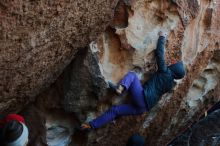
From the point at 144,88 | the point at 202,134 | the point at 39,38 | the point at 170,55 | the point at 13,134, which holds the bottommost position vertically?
the point at 202,134

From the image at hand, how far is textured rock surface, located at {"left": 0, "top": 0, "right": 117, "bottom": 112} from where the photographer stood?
131 inches

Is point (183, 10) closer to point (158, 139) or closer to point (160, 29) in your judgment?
point (160, 29)

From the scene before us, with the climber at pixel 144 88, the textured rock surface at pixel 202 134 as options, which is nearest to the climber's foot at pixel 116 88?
the climber at pixel 144 88

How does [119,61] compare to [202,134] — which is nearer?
[119,61]

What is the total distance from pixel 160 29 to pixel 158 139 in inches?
66.7

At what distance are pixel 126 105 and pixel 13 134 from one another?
1.64m

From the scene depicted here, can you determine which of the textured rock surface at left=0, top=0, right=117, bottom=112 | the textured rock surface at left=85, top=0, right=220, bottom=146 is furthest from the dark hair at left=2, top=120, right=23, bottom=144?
the textured rock surface at left=85, top=0, right=220, bottom=146

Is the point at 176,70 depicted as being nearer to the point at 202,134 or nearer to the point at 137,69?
the point at 137,69

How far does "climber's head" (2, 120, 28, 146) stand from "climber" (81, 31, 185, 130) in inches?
46.2

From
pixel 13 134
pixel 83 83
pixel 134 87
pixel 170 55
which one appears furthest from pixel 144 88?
pixel 13 134

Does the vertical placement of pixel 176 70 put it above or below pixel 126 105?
above

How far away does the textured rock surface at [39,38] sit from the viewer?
333 cm

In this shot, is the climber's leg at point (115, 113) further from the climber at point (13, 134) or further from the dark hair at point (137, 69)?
the climber at point (13, 134)

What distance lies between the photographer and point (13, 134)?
3377 millimetres
